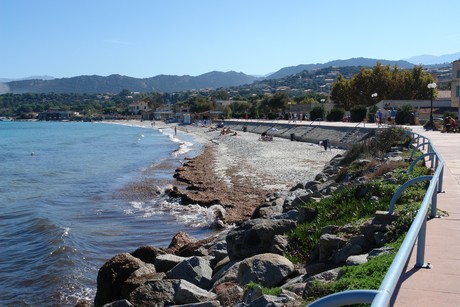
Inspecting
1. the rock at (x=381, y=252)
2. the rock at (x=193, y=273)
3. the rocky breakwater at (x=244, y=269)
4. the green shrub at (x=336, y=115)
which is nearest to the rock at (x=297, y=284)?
the rocky breakwater at (x=244, y=269)

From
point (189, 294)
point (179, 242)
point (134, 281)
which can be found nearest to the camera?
point (189, 294)

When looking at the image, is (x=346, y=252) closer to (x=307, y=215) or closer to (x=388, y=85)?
(x=307, y=215)

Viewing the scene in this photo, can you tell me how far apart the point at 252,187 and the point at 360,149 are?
5247mm

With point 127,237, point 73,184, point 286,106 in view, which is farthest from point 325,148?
point 286,106

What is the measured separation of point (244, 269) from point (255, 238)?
1.71 meters

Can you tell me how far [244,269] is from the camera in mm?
7312

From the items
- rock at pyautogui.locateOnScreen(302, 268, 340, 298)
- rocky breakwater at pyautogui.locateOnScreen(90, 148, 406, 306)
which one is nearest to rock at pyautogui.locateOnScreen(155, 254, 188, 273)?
rocky breakwater at pyautogui.locateOnScreen(90, 148, 406, 306)

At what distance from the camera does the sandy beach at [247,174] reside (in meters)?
20.3

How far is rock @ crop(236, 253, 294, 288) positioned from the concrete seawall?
22.1 m

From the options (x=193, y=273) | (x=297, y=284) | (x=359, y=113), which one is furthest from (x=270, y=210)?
(x=359, y=113)

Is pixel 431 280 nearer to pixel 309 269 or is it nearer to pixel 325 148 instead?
pixel 309 269

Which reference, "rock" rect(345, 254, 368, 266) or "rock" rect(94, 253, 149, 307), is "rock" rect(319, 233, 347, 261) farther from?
"rock" rect(94, 253, 149, 307)

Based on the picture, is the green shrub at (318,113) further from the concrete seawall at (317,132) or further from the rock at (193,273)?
the rock at (193,273)

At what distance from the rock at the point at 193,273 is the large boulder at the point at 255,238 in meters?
0.54
